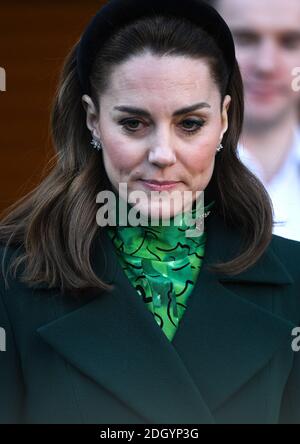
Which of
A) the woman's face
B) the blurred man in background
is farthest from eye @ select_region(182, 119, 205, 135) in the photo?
the blurred man in background

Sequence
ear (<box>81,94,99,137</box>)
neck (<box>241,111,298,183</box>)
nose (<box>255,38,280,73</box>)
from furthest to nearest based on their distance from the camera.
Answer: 1. neck (<box>241,111,298,183</box>)
2. nose (<box>255,38,280,73</box>)
3. ear (<box>81,94,99,137</box>)

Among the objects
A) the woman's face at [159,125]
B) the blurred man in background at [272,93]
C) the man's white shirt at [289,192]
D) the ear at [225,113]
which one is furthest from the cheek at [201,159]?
the man's white shirt at [289,192]

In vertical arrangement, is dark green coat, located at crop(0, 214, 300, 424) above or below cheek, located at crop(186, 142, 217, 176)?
below

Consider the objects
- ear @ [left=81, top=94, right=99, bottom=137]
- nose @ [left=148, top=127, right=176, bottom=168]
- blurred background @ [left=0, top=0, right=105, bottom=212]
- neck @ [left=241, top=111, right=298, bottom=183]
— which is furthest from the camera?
blurred background @ [left=0, top=0, right=105, bottom=212]

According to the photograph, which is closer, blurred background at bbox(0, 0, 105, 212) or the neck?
the neck

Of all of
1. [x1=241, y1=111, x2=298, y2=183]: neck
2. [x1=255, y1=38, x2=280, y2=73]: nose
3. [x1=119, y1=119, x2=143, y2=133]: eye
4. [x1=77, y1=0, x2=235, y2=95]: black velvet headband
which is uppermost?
[x1=255, y1=38, x2=280, y2=73]: nose

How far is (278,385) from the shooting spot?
84.3 inches

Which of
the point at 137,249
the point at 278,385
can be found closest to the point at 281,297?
the point at 278,385

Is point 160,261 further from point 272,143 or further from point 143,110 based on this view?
point 272,143

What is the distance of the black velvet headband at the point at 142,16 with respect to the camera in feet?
6.83

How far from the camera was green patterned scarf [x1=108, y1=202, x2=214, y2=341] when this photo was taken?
85.8 inches

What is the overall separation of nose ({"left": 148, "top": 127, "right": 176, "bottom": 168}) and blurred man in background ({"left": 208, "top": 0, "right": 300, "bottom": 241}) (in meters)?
1.07

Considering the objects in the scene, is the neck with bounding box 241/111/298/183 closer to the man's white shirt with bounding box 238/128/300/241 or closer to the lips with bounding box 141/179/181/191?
the man's white shirt with bounding box 238/128/300/241

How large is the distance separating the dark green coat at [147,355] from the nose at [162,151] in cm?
30
